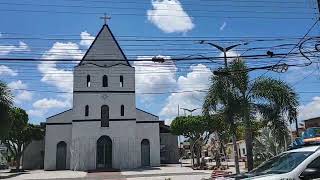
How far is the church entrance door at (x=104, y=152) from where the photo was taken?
43781 millimetres

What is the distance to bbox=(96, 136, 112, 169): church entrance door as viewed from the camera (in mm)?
43781

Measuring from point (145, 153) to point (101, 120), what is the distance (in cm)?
644

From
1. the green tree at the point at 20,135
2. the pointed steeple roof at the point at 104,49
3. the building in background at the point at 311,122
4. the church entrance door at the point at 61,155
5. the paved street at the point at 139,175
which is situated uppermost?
the pointed steeple roof at the point at 104,49

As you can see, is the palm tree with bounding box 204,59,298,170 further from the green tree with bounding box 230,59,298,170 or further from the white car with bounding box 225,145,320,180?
the white car with bounding box 225,145,320,180

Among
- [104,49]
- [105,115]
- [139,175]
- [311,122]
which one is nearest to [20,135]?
[105,115]

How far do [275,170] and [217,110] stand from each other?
44.1ft

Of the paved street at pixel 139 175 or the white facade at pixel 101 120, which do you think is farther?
the white facade at pixel 101 120

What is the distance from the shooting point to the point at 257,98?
68.9 feet

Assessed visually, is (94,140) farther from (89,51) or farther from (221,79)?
(221,79)

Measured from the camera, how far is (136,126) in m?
46.8

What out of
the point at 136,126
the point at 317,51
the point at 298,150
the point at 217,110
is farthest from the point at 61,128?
the point at 298,150

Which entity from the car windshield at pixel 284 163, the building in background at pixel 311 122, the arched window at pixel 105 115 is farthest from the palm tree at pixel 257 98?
the building in background at pixel 311 122

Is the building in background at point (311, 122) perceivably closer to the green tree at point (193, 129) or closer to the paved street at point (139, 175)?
the green tree at point (193, 129)

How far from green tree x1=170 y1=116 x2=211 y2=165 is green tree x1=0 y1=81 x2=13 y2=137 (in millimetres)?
25935
